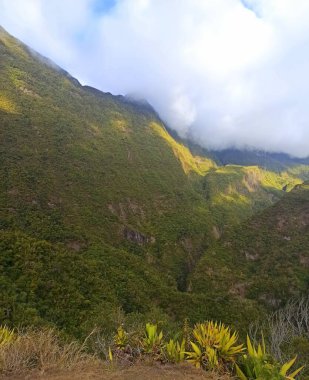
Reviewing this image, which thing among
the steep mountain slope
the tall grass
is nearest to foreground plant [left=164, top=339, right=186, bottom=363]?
the tall grass

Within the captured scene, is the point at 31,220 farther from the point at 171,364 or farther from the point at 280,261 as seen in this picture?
the point at 171,364

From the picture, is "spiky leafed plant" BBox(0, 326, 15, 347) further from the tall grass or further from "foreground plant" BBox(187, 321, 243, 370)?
"foreground plant" BBox(187, 321, 243, 370)

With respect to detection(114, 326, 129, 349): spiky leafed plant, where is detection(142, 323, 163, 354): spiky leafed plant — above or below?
above

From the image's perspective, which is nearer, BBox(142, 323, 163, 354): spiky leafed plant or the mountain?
BBox(142, 323, 163, 354): spiky leafed plant

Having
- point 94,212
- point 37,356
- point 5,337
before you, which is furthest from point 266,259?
point 37,356

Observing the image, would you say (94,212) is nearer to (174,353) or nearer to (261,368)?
(174,353)

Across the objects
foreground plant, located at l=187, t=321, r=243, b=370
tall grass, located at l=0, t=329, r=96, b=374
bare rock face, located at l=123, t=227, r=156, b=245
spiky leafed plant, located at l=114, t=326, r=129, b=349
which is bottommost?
bare rock face, located at l=123, t=227, r=156, b=245

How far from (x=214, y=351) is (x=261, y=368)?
1.07m

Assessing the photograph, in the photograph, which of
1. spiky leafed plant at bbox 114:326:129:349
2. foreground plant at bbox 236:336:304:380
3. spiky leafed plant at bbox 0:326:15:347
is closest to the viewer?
foreground plant at bbox 236:336:304:380

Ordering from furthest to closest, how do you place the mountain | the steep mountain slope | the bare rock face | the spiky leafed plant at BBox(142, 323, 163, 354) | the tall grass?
the bare rock face → the steep mountain slope → the mountain → the spiky leafed plant at BBox(142, 323, 163, 354) → the tall grass

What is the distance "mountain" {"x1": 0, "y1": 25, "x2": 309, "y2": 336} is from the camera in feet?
140

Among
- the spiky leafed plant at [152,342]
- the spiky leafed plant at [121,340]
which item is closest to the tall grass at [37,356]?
the spiky leafed plant at [121,340]

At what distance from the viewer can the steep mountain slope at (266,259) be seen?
222ft

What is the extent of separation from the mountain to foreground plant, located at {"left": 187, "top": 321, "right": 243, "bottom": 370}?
73.6 ft
